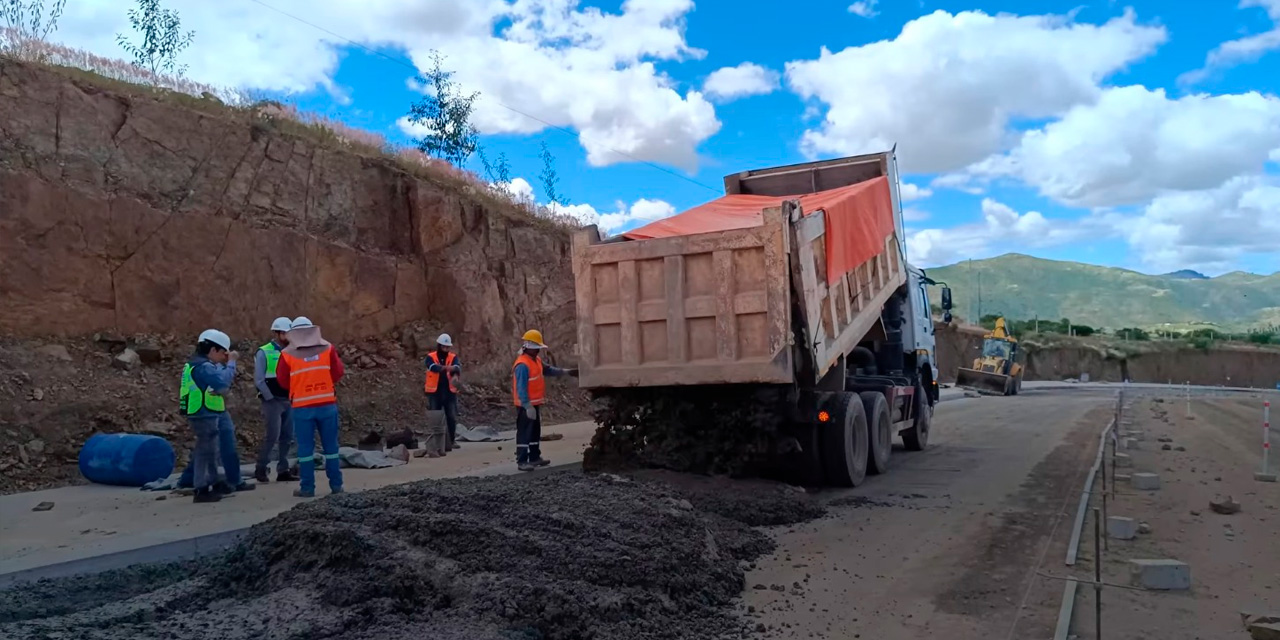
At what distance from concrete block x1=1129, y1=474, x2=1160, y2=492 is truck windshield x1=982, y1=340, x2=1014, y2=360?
26.8 meters

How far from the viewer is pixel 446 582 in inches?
189

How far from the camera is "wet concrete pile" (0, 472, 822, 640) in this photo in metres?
4.37

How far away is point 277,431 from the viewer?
9.43 metres

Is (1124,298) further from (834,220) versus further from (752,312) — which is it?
(752,312)

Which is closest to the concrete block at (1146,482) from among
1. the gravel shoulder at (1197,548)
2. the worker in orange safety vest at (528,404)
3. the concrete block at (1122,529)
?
the gravel shoulder at (1197,548)

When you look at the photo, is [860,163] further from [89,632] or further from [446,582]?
[89,632]

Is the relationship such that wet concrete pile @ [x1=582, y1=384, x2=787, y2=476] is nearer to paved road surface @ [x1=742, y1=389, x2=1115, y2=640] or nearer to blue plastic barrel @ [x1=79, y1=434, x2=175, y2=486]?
paved road surface @ [x1=742, y1=389, x2=1115, y2=640]

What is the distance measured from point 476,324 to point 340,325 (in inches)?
115

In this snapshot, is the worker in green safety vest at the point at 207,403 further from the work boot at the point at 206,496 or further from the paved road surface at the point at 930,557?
the paved road surface at the point at 930,557

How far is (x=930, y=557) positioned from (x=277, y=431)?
6377mm

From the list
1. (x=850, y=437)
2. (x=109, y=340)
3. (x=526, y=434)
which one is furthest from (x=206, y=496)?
(x=850, y=437)

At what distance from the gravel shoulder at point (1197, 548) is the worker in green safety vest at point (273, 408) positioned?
725 centimetres

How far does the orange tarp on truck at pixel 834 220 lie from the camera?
909 cm

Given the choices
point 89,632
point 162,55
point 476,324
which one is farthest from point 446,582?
point 162,55
